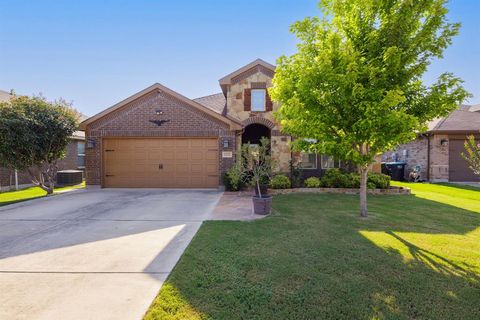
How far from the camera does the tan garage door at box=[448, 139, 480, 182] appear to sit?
632 inches

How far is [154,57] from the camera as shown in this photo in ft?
46.3

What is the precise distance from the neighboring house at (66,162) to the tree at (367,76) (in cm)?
1324

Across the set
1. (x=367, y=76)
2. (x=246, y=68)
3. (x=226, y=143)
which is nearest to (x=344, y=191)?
(x=226, y=143)

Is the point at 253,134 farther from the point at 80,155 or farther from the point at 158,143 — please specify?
the point at 80,155

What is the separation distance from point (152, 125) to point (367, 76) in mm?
10056

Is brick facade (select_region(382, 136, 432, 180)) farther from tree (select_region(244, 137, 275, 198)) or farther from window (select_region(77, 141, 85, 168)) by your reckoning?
window (select_region(77, 141, 85, 168))

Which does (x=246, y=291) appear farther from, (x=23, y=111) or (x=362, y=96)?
(x=23, y=111)

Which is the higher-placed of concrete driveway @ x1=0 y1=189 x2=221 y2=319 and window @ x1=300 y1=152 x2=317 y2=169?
window @ x1=300 y1=152 x2=317 y2=169

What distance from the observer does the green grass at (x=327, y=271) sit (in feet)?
9.62

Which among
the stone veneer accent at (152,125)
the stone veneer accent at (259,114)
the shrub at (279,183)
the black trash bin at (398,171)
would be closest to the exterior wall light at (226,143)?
the stone veneer accent at (152,125)

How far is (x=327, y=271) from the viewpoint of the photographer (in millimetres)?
3855

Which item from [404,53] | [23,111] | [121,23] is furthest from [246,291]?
[121,23]

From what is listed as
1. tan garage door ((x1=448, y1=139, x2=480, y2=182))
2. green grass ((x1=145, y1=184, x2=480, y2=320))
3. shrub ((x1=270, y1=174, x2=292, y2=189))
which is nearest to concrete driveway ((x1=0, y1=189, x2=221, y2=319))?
green grass ((x1=145, y1=184, x2=480, y2=320))

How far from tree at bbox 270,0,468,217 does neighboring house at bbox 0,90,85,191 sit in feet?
43.4
